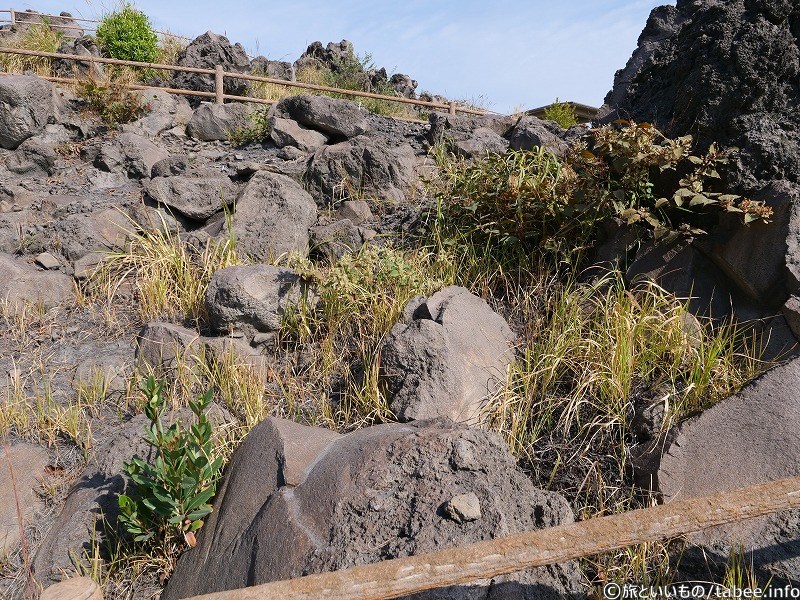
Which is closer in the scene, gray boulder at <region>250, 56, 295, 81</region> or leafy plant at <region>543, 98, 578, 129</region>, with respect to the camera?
leafy plant at <region>543, 98, 578, 129</region>

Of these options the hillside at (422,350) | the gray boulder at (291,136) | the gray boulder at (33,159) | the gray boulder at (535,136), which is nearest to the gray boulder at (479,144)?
the gray boulder at (535,136)

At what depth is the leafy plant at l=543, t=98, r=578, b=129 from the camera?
9.93 meters

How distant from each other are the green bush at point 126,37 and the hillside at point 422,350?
6411 millimetres

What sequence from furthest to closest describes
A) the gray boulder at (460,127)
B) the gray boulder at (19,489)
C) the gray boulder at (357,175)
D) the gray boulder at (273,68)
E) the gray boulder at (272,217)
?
the gray boulder at (273,68)
the gray boulder at (460,127)
the gray boulder at (357,175)
the gray boulder at (272,217)
the gray boulder at (19,489)

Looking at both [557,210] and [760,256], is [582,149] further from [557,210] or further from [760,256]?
[760,256]

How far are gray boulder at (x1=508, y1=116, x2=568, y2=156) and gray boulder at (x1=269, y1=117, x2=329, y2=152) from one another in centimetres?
228

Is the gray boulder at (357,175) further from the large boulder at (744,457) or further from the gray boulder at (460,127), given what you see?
the large boulder at (744,457)

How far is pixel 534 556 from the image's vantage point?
192cm

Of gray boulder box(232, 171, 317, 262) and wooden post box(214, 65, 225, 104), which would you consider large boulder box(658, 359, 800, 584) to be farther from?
wooden post box(214, 65, 225, 104)

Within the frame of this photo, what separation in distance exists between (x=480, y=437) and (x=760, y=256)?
228 centimetres

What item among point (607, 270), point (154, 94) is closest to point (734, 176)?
point (607, 270)

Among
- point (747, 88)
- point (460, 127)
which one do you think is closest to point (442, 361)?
point (747, 88)

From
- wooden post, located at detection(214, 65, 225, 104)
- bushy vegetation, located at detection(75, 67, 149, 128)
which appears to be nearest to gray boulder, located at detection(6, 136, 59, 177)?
bushy vegetation, located at detection(75, 67, 149, 128)

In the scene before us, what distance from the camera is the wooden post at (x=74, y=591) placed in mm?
2125
